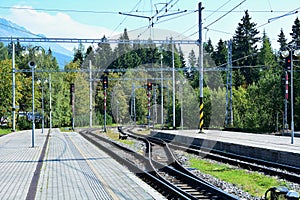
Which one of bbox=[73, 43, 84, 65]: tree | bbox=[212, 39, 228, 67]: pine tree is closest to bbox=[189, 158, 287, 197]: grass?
bbox=[212, 39, 228, 67]: pine tree

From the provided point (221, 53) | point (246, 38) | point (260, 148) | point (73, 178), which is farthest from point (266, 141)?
point (221, 53)

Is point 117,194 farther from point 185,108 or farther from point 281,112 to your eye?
point 185,108

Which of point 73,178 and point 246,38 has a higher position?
point 246,38

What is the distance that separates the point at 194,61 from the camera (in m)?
129

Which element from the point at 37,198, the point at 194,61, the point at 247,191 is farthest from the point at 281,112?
the point at 194,61

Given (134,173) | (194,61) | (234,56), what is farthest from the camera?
(194,61)

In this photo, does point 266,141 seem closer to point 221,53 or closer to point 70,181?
point 70,181

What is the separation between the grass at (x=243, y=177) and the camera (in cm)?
1210

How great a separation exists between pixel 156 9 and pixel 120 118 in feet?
224

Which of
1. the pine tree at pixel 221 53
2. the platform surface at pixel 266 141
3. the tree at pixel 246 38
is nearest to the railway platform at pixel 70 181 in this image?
the platform surface at pixel 266 141

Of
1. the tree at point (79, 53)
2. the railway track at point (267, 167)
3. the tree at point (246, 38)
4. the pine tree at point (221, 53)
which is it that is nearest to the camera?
the railway track at point (267, 167)

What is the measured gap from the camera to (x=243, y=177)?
14.3 metres

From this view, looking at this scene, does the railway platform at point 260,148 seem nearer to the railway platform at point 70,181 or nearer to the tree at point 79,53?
the railway platform at point 70,181

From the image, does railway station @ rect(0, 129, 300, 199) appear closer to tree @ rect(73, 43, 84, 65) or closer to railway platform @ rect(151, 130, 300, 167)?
railway platform @ rect(151, 130, 300, 167)
